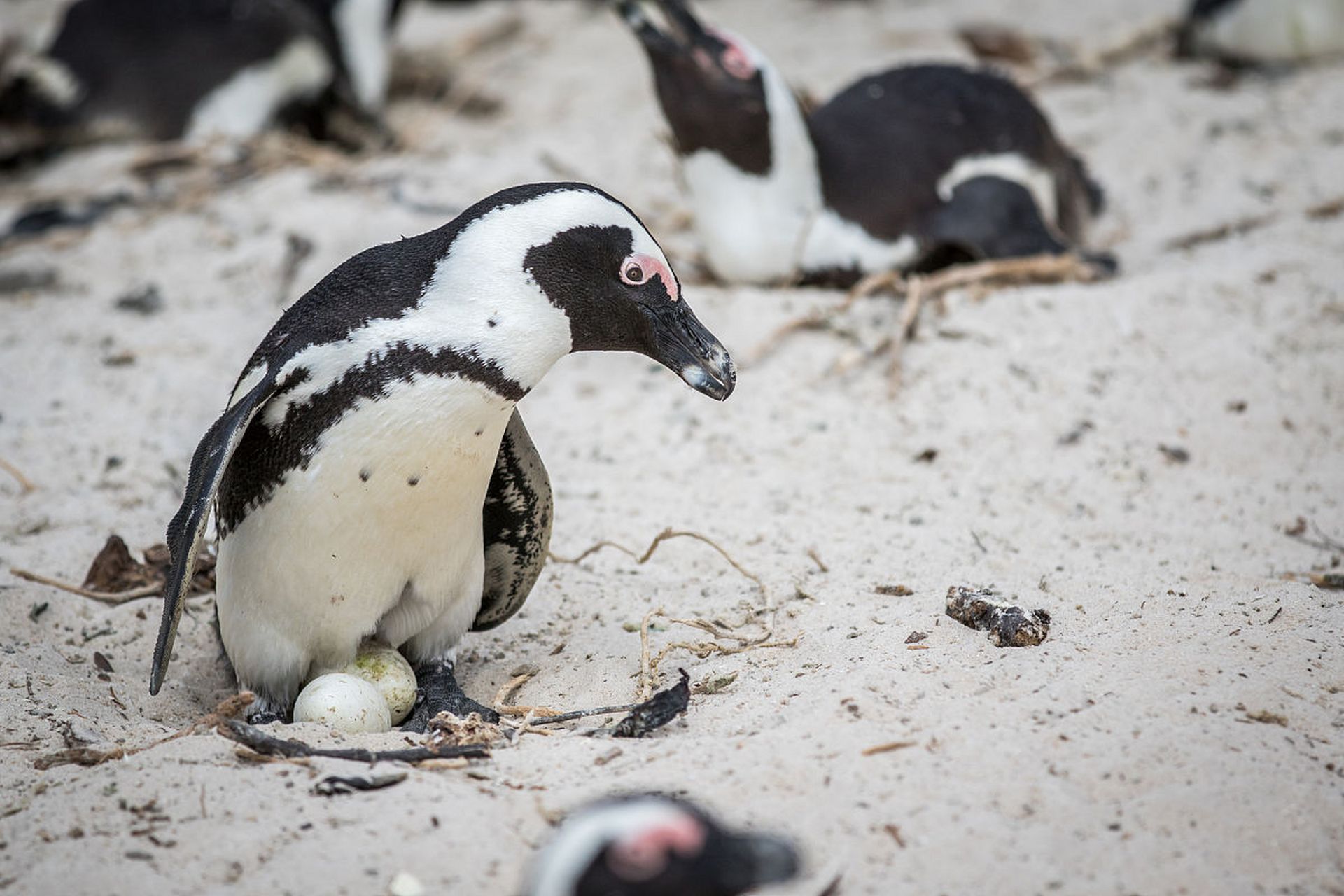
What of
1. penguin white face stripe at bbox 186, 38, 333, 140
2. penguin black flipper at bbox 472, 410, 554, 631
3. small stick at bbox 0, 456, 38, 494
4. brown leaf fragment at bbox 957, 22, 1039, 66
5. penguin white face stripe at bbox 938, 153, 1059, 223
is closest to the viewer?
penguin black flipper at bbox 472, 410, 554, 631

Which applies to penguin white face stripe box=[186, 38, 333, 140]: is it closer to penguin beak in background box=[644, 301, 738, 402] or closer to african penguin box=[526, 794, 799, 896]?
penguin beak in background box=[644, 301, 738, 402]

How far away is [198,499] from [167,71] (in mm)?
4805

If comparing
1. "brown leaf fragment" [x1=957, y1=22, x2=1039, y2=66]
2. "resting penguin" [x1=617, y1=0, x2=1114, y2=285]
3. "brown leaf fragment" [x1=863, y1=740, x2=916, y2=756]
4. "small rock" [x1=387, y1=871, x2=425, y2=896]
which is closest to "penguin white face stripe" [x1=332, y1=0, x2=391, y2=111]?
"resting penguin" [x1=617, y1=0, x2=1114, y2=285]

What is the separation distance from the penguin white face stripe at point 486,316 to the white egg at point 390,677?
0.57 metres

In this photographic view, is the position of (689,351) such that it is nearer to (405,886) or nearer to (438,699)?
(438,699)

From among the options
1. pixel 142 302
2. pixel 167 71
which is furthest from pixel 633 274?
pixel 167 71

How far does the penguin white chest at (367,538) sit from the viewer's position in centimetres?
262

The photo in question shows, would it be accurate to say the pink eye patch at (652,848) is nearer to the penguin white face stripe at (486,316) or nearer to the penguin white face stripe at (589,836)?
the penguin white face stripe at (589,836)

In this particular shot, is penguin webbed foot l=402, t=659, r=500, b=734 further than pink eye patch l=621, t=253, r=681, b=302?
Yes

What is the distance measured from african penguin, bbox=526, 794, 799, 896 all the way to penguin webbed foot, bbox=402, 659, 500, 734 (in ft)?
3.32

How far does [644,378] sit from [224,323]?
5.10 feet

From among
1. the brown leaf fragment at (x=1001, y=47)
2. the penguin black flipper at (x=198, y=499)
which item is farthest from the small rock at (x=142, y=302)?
the brown leaf fragment at (x=1001, y=47)

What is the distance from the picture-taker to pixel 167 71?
22.0 feet

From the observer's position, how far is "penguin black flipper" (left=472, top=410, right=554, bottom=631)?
3.07 meters
